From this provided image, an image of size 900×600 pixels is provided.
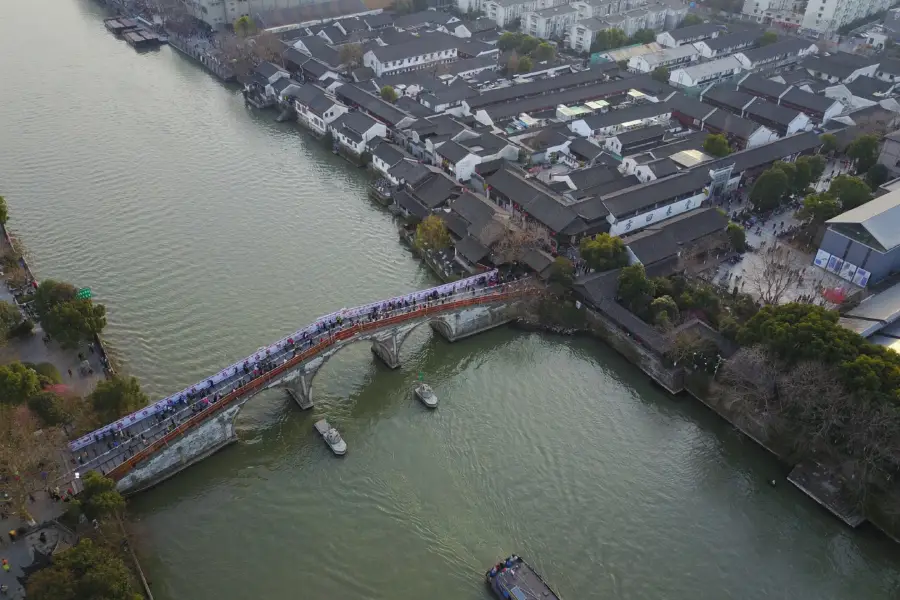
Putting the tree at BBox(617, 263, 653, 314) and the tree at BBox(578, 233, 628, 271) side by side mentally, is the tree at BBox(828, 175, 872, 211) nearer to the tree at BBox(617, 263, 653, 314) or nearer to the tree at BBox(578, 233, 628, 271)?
the tree at BBox(578, 233, 628, 271)

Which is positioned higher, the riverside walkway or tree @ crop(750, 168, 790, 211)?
tree @ crop(750, 168, 790, 211)

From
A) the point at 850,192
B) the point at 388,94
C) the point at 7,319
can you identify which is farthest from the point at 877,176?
the point at 7,319

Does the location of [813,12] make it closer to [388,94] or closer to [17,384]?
[388,94]

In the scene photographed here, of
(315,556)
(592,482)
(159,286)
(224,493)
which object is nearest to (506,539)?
(592,482)

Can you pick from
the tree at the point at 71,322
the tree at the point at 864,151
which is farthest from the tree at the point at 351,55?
the tree at the point at 864,151

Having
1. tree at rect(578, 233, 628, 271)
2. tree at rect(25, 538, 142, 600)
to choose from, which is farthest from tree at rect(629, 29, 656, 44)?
tree at rect(25, 538, 142, 600)

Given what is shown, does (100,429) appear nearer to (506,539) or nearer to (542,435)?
(506,539)

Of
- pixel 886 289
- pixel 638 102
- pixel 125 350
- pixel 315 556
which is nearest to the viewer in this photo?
pixel 315 556
